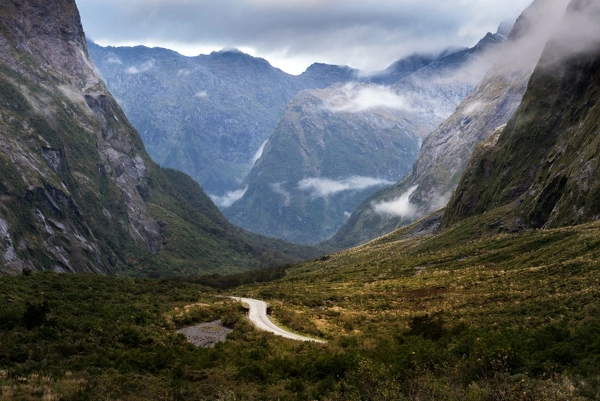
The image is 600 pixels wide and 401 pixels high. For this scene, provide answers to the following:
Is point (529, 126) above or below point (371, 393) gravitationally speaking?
above

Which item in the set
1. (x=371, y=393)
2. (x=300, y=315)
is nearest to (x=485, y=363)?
(x=371, y=393)

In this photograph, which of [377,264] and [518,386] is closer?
[518,386]

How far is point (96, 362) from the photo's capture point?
3775cm

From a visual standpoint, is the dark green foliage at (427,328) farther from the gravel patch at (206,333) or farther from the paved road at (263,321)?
the gravel patch at (206,333)

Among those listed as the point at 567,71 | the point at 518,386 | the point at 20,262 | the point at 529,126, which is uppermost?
the point at 567,71

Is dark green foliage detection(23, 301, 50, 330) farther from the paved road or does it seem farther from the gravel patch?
the paved road

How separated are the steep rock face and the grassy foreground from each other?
4860 centimetres

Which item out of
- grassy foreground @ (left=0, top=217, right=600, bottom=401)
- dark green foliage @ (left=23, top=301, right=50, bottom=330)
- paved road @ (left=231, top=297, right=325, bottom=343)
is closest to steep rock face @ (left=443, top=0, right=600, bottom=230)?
grassy foreground @ (left=0, top=217, right=600, bottom=401)

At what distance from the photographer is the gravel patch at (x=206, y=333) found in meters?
48.8

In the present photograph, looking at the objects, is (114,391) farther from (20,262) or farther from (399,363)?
(20,262)

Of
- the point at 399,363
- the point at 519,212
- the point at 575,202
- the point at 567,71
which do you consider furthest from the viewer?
→ the point at 567,71

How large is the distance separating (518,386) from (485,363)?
599cm

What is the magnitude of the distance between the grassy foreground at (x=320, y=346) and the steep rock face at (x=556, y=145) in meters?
48.6

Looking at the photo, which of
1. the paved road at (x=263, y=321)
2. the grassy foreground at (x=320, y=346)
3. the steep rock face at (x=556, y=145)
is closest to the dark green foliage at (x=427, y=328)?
the grassy foreground at (x=320, y=346)
